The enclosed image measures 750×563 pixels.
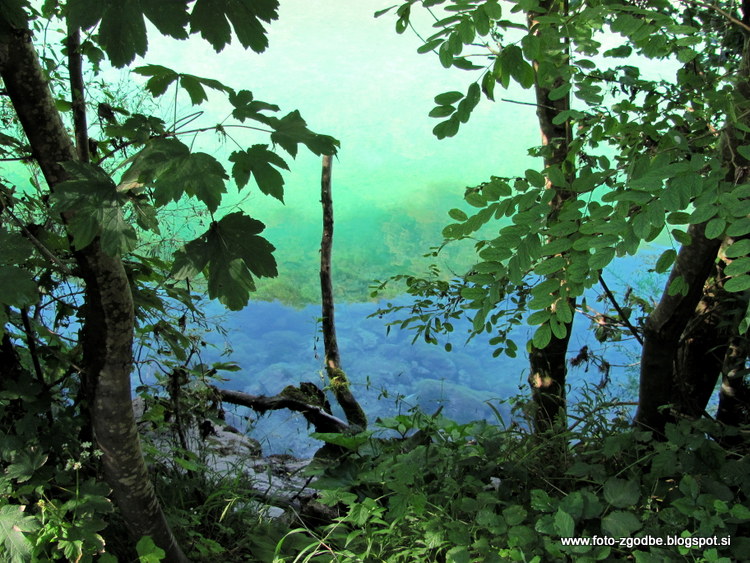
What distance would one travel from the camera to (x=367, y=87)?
484 cm

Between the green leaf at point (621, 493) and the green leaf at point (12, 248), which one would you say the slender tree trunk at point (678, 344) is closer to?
the green leaf at point (621, 493)

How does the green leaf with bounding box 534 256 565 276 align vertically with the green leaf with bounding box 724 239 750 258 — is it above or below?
above

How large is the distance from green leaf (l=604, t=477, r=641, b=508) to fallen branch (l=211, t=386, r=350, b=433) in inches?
50.5

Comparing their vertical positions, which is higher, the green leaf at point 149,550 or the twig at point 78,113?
the twig at point 78,113

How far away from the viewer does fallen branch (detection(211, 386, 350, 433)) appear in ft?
7.94

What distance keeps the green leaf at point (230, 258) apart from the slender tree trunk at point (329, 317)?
238cm

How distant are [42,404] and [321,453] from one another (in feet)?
2.76

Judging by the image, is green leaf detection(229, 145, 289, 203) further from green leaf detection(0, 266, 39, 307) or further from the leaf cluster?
the leaf cluster

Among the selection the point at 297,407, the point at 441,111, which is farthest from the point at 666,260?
the point at 297,407

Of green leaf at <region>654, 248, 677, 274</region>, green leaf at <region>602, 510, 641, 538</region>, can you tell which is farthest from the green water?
green leaf at <region>654, 248, 677, 274</region>

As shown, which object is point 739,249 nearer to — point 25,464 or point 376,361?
point 25,464

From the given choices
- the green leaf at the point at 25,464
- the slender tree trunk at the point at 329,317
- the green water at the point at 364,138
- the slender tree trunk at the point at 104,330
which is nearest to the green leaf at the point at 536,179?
the slender tree trunk at the point at 104,330

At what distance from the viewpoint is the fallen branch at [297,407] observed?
242cm

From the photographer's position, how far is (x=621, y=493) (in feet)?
3.84
